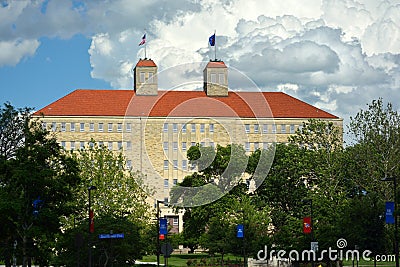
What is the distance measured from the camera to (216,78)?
15575 cm

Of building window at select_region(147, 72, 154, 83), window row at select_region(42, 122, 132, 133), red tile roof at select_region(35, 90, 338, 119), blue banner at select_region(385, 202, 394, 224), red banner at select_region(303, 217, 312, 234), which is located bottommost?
red banner at select_region(303, 217, 312, 234)

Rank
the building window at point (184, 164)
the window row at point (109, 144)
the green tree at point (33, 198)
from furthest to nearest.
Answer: the building window at point (184, 164) → the window row at point (109, 144) → the green tree at point (33, 198)

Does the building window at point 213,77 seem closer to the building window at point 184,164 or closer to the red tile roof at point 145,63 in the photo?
the red tile roof at point 145,63

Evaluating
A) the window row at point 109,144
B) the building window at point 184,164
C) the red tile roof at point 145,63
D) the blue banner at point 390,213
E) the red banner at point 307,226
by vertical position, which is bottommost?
the red banner at point 307,226

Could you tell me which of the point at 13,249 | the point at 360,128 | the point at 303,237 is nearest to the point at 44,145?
the point at 13,249

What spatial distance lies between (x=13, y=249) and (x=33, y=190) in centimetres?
377

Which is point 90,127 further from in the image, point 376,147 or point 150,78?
point 376,147

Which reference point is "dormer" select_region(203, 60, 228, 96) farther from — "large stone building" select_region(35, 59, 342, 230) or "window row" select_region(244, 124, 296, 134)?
"window row" select_region(244, 124, 296, 134)

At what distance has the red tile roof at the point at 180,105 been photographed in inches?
5738

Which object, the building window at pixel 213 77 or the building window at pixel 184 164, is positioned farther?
the building window at pixel 213 77


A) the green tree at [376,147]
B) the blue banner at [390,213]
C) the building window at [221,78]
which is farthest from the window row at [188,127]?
the blue banner at [390,213]

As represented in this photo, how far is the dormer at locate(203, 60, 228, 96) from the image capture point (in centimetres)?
15393

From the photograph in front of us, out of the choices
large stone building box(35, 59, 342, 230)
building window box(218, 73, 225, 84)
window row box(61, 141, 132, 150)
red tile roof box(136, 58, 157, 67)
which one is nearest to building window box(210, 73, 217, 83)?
large stone building box(35, 59, 342, 230)

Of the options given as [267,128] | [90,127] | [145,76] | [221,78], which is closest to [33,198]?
[90,127]
